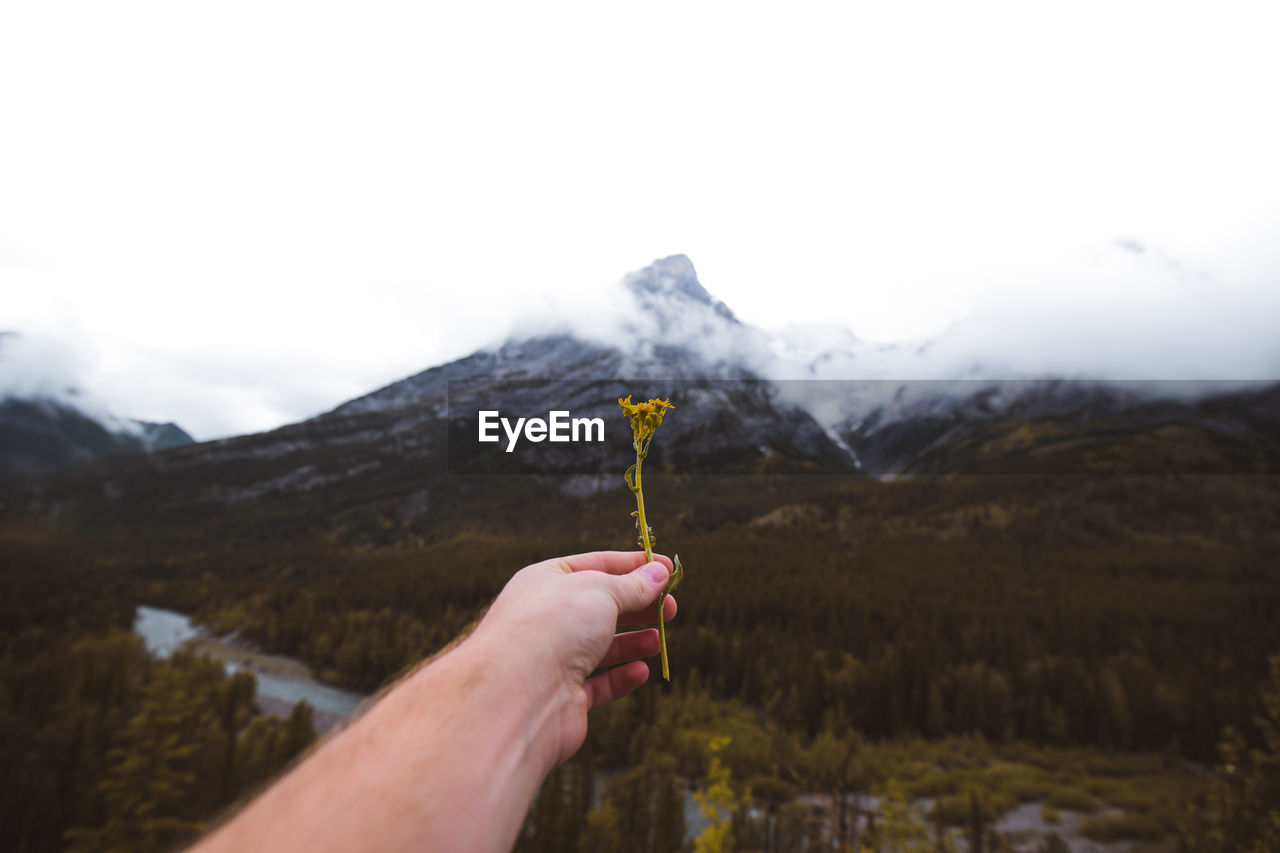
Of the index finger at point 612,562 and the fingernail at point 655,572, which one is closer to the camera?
the fingernail at point 655,572

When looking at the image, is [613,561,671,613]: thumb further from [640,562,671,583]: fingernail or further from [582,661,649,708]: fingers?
[582,661,649,708]: fingers

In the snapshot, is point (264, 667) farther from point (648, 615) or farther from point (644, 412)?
point (644, 412)

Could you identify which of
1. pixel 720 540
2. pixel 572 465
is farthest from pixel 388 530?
pixel 720 540

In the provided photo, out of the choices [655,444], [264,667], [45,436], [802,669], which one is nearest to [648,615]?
[45,436]

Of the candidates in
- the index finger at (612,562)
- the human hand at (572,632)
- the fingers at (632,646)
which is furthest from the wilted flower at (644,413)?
the fingers at (632,646)

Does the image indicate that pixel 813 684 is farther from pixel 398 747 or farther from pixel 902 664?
pixel 398 747

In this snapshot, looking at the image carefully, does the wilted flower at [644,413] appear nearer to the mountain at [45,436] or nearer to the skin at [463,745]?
the skin at [463,745]
